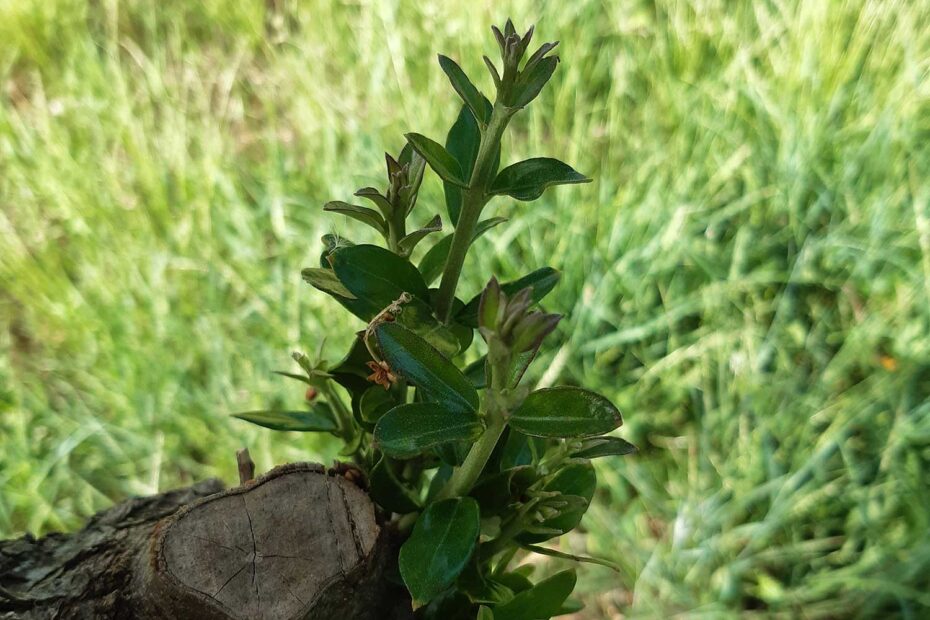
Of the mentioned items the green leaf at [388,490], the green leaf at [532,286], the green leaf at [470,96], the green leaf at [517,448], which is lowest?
the green leaf at [388,490]

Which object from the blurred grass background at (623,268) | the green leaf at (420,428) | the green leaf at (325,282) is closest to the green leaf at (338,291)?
the green leaf at (325,282)

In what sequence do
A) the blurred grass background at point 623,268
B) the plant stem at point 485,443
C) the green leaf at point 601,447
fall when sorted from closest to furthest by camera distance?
the plant stem at point 485,443 → the green leaf at point 601,447 → the blurred grass background at point 623,268

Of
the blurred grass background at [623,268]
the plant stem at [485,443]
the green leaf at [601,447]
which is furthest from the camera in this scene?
the blurred grass background at [623,268]

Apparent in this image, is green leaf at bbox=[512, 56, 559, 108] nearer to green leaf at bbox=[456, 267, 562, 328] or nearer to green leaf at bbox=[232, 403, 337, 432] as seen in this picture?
green leaf at bbox=[456, 267, 562, 328]

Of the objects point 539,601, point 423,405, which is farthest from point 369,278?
point 539,601

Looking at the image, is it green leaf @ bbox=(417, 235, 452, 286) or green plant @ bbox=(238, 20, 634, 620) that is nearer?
green plant @ bbox=(238, 20, 634, 620)

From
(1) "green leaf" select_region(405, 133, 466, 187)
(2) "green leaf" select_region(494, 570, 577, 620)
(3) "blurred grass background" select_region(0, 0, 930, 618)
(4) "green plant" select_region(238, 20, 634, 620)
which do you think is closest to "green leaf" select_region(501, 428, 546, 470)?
(4) "green plant" select_region(238, 20, 634, 620)

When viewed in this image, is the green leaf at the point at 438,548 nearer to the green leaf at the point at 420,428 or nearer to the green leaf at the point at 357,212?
the green leaf at the point at 420,428

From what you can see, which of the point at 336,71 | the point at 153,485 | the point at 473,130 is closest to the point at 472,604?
the point at 473,130
